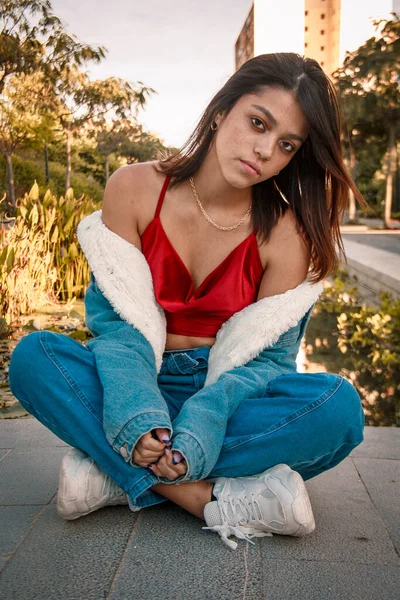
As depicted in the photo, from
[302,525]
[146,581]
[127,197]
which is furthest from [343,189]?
[146,581]

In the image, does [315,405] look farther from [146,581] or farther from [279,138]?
[279,138]

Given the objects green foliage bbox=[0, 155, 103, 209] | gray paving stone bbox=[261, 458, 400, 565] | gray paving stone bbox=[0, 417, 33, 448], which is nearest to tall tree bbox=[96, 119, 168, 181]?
green foliage bbox=[0, 155, 103, 209]

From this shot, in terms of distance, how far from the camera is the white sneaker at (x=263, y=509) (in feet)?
5.09

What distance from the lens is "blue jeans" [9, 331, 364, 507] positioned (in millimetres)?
1641

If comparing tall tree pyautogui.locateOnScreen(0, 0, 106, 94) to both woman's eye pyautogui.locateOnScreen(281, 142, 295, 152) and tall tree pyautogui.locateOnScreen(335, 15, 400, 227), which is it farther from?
woman's eye pyautogui.locateOnScreen(281, 142, 295, 152)

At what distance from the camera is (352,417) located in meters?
1.65

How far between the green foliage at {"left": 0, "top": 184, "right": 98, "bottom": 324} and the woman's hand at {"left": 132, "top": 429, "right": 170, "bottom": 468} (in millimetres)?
2542

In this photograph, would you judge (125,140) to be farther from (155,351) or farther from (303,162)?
(155,351)

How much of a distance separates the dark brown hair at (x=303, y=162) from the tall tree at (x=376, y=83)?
1548cm

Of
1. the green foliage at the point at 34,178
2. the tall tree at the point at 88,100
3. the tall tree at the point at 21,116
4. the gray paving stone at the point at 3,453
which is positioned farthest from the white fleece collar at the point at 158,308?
the green foliage at the point at 34,178

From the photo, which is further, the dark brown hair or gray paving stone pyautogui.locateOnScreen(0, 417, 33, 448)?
gray paving stone pyautogui.locateOnScreen(0, 417, 33, 448)

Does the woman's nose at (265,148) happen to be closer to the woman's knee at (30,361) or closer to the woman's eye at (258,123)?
the woman's eye at (258,123)

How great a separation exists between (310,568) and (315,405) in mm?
379

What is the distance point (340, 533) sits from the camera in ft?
5.34
